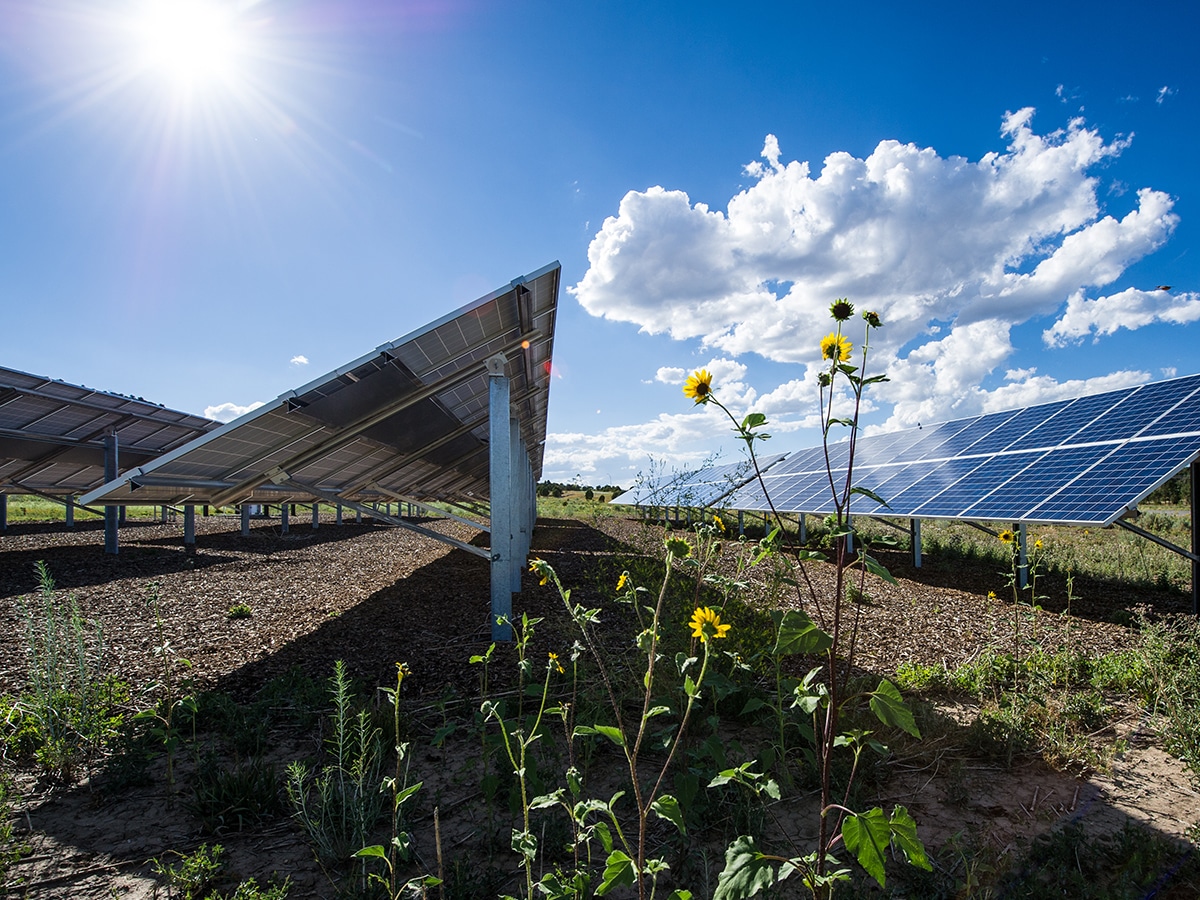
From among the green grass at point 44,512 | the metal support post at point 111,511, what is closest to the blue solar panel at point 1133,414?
the metal support post at point 111,511

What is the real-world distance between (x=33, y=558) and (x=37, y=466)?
368 centimetres

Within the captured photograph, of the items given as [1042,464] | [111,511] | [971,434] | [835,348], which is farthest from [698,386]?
[111,511]

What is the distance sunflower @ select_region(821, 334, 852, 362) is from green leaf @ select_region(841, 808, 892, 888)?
4.62ft

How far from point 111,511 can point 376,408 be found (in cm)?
1012

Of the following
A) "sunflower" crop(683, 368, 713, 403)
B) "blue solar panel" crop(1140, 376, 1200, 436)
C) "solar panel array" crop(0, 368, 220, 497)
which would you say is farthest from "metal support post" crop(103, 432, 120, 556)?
"blue solar panel" crop(1140, 376, 1200, 436)

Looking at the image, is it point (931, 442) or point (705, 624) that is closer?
point (705, 624)

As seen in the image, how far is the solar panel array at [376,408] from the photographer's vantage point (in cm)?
549

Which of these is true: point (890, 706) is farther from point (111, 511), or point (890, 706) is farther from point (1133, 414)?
point (111, 511)

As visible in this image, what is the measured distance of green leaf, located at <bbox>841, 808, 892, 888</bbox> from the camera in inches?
59.2

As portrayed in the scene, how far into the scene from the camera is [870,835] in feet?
5.05

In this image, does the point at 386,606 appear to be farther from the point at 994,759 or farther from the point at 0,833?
the point at 994,759

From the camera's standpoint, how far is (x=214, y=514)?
117 feet

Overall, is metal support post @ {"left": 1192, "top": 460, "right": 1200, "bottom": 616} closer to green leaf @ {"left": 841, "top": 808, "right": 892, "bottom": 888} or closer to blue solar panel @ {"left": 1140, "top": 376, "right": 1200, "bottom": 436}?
blue solar panel @ {"left": 1140, "top": 376, "right": 1200, "bottom": 436}

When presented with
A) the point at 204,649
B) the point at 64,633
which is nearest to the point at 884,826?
the point at 204,649
